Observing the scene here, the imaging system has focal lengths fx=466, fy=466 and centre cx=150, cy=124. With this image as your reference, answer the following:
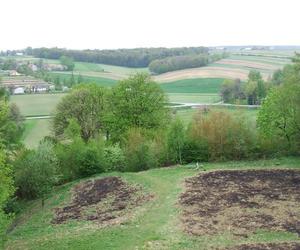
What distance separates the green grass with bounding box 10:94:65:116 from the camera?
79688mm

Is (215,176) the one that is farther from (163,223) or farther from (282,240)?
(282,240)

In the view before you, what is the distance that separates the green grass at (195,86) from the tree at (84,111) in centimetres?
5897

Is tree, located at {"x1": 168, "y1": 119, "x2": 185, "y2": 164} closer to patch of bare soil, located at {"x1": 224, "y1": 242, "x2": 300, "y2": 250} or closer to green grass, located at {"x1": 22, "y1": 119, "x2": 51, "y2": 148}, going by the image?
patch of bare soil, located at {"x1": 224, "y1": 242, "x2": 300, "y2": 250}

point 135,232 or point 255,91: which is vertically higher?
point 135,232

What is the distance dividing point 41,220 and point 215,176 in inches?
454

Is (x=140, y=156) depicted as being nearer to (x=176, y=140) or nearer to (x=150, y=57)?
(x=176, y=140)

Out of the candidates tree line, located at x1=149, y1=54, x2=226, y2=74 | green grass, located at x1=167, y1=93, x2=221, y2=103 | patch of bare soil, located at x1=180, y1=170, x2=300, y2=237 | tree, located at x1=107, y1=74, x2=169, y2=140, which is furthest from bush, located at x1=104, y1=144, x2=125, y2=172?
tree line, located at x1=149, y1=54, x2=226, y2=74

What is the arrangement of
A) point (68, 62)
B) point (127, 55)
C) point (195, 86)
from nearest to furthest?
point (195, 86)
point (127, 55)
point (68, 62)

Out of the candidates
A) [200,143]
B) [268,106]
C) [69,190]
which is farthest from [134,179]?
[268,106]

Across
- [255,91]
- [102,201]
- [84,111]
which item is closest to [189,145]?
[102,201]

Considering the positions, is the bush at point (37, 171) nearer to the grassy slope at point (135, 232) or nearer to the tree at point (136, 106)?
the grassy slope at point (135, 232)

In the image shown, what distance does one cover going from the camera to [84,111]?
48562 mm

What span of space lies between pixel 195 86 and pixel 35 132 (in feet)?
177

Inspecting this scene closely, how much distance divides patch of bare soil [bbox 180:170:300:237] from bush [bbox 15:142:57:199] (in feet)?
30.8
